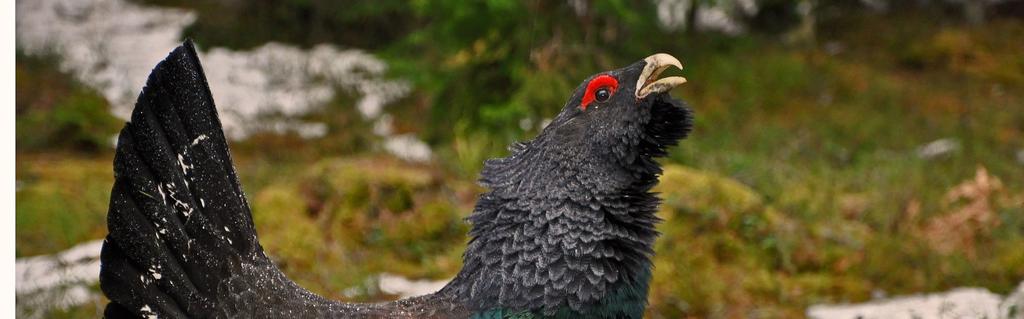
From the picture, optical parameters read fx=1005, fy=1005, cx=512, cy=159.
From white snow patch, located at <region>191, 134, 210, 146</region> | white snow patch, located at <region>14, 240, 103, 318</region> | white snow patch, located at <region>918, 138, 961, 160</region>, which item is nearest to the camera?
white snow patch, located at <region>191, 134, 210, 146</region>

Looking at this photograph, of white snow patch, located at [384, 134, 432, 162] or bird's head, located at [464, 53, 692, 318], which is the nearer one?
bird's head, located at [464, 53, 692, 318]

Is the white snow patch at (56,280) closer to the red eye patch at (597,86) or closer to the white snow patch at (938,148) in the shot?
the red eye patch at (597,86)

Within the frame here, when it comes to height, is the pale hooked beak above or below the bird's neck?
above

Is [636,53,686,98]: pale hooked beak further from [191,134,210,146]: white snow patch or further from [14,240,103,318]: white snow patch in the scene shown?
[14,240,103,318]: white snow patch

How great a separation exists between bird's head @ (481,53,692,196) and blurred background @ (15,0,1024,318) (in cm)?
292

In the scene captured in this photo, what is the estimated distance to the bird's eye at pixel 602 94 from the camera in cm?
309

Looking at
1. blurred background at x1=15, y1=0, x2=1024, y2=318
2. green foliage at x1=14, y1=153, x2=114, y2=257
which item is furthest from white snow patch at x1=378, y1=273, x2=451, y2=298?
green foliage at x1=14, y1=153, x2=114, y2=257

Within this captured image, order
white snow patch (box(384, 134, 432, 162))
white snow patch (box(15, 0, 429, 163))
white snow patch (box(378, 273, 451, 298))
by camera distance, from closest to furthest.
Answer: white snow patch (box(378, 273, 451, 298))
white snow patch (box(384, 134, 432, 162))
white snow patch (box(15, 0, 429, 163))

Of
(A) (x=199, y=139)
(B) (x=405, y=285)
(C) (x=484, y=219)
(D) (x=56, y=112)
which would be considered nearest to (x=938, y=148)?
(B) (x=405, y=285)

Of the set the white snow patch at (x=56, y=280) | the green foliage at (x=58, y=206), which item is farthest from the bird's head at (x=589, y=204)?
the green foliage at (x=58, y=206)

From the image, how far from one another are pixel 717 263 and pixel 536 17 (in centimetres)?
285

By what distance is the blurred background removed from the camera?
20.8 feet

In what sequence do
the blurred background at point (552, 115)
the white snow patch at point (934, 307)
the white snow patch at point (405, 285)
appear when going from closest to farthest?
1. the white snow patch at point (934, 307)
2. the white snow patch at point (405, 285)
3. the blurred background at point (552, 115)

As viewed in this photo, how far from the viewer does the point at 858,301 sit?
6.09 m
